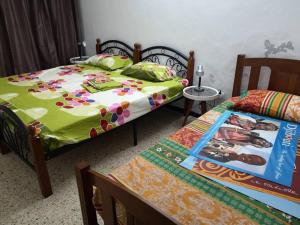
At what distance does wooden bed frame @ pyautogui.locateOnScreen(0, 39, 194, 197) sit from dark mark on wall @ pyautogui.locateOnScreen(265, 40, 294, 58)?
2.67 feet

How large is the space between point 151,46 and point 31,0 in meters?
1.89

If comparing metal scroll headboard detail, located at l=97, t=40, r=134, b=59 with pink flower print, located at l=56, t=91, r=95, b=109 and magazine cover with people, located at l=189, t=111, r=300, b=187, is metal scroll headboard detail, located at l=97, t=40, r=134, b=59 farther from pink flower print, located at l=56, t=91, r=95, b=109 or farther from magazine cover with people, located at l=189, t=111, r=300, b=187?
magazine cover with people, located at l=189, t=111, r=300, b=187

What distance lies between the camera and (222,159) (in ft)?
4.36

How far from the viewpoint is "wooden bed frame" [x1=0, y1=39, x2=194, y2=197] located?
161cm

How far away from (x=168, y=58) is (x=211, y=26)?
0.73 metres

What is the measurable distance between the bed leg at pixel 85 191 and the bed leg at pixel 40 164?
804 mm

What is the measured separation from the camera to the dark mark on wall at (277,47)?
2030 millimetres

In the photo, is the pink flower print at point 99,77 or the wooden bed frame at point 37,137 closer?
the wooden bed frame at point 37,137

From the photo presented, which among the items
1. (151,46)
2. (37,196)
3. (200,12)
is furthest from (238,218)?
(151,46)

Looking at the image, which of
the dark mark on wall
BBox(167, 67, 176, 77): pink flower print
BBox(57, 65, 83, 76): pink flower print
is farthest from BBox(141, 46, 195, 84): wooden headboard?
BBox(57, 65, 83, 76): pink flower print

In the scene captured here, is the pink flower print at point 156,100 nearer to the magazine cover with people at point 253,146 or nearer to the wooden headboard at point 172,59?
the wooden headboard at point 172,59

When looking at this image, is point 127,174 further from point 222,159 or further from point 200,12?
point 200,12

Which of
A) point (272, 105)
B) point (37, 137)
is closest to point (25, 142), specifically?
point (37, 137)

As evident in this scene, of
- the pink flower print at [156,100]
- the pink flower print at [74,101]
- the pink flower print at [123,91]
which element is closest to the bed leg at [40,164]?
the pink flower print at [74,101]
